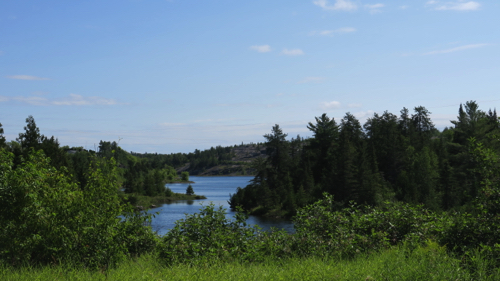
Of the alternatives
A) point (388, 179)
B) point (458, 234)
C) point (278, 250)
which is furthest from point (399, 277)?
point (388, 179)

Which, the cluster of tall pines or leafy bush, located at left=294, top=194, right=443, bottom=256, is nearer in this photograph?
leafy bush, located at left=294, top=194, right=443, bottom=256

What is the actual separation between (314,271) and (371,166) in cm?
5807

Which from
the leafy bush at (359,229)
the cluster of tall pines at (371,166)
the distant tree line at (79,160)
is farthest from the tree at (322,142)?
the leafy bush at (359,229)

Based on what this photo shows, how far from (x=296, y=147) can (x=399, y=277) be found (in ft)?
276

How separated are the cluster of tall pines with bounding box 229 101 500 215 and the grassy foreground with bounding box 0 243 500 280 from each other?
37.2 m

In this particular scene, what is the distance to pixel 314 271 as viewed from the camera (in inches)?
293

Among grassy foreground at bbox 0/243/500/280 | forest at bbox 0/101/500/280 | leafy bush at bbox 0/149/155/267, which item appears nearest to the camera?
grassy foreground at bbox 0/243/500/280

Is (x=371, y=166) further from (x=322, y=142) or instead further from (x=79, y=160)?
(x=79, y=160)

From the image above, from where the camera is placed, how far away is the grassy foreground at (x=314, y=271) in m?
7.07

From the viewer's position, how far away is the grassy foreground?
707 cm

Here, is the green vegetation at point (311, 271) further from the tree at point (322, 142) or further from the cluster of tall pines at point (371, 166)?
the tree at point (322, 142)

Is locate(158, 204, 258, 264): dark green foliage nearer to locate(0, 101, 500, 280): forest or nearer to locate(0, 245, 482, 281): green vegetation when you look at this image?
locate(0, 101, 500, 280): forest

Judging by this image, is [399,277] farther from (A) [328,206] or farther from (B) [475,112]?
(B) [475,112]

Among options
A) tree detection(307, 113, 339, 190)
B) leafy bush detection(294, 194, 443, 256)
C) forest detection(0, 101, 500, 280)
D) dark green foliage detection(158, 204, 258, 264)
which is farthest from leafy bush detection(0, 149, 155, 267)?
tree detection(307, 113, 339, 190)
